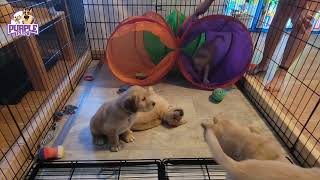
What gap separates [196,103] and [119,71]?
2.65 feet

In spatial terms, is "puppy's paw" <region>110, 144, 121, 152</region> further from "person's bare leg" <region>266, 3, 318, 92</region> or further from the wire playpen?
"person's bare leg" <region>266, 3, 318, 92</region>

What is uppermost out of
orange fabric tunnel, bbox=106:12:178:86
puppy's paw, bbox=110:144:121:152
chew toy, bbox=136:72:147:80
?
orange fabric tunnel, bbox=106:12:178:86

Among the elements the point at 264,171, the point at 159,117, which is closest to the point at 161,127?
Answer: the point at 159,117

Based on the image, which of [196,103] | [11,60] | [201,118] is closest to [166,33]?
[196,103]

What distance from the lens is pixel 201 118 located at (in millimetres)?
1980

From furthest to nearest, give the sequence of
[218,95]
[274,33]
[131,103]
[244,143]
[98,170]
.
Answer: [274,33]
[218,95]
[98,170]
[131,103]
[244,143]

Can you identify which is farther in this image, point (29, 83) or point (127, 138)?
point (29, 83)

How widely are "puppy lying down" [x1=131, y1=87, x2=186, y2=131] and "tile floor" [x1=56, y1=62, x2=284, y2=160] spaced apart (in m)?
0.04

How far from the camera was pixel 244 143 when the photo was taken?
1.28 metres

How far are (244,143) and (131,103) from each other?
2.11ft

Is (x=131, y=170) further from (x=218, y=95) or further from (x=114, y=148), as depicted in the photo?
(x=218, y=95)

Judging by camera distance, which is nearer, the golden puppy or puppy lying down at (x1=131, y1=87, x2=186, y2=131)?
puppy lying down at (x1=131, y1=87, x2=186, y2=131)

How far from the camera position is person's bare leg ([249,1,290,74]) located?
2.19 metres

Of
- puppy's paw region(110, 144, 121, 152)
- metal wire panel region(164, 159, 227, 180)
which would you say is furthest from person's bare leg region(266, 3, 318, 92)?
puppy's paw region(110, 144, 121, 152)
